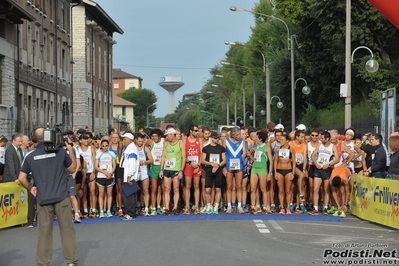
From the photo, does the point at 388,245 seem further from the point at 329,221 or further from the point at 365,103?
the point at 365,103

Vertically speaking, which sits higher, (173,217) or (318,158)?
(318,158)

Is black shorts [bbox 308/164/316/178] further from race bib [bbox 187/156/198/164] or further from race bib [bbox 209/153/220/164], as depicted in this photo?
race bib [bbox 187/156/198/164]

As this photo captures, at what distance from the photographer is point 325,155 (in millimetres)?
20344

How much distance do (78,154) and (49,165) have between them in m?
8.49

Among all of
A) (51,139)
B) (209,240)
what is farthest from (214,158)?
(51,139)

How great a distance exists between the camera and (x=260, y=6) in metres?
94.1

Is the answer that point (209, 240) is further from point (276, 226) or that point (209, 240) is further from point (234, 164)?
point (234, 164)

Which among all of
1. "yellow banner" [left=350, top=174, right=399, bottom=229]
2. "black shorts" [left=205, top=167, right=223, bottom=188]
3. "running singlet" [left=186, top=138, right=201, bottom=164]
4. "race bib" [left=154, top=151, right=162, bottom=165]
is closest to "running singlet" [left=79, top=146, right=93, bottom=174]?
"race bib" [left=154, top=151, right=162, bottom=165]

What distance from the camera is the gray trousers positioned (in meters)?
11.2

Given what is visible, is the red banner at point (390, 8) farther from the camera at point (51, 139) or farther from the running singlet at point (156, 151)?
the camera at point (51, 139)

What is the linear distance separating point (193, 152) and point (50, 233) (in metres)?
9.52

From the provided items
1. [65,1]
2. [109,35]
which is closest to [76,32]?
[65,1]

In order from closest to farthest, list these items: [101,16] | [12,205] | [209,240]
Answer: [209,240] → [12,205] → [101,16]

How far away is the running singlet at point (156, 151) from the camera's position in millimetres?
20531
